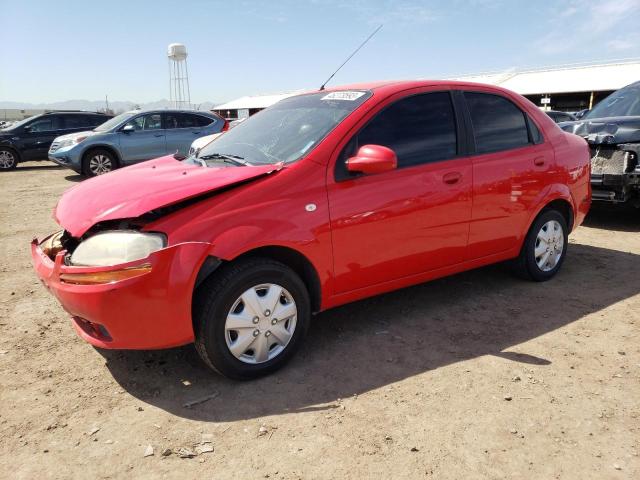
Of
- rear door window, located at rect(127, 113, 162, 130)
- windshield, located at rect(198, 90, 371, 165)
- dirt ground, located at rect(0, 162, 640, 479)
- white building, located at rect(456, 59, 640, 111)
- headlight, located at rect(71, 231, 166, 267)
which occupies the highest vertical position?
white building, located at rect(456, 59, 640, 111)

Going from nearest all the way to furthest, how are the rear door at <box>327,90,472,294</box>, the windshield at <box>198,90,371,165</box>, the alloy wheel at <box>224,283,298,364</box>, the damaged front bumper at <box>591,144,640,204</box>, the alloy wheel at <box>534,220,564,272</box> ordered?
1. the alloy wheel at <box>224,283,298,364</box>
2. the rear door at <box>327,90,472,294</box>
3. the windshield at <box>198,90,371,165</box>
4. the alloy wheel at <box>534,220,564,272</box>
5. the damaged front bumper at <box>591,144,640,204</box>

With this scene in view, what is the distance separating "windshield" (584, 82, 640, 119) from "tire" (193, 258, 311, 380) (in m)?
6.13

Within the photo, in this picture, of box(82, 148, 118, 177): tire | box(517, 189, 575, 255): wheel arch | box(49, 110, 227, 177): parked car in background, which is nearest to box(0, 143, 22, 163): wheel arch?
box(49, 110, 227, 177): parked car in background

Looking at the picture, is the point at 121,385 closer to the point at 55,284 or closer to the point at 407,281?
the point at 55,284

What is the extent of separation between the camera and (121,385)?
2908 millimetres

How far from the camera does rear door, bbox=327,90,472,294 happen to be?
3.09 meters

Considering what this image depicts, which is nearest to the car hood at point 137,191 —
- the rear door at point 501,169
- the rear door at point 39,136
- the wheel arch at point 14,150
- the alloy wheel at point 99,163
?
the rear door at point 501,169

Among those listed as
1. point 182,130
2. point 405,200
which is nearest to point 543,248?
point 405,200

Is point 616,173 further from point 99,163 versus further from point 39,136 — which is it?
point 39,136

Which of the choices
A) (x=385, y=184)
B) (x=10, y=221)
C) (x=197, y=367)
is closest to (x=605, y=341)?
(x=385, y=184)

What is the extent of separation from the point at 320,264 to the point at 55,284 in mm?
1484

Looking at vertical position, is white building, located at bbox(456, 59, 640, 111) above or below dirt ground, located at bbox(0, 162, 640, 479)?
above

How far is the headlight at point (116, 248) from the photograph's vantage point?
2.55 m

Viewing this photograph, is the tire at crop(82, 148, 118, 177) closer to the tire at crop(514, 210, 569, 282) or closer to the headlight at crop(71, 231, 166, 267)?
the headlight at crop(71, 231, 166, 267)
